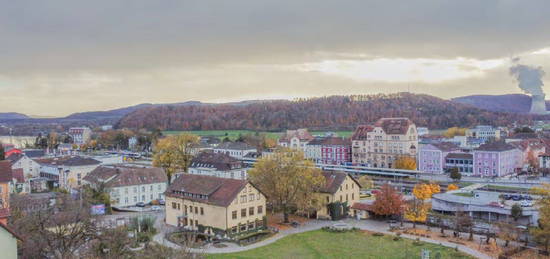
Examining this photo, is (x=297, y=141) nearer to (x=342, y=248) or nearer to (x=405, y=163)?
(x=405, y=163)

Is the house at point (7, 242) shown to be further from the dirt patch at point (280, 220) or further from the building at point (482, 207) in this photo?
the building at point (482, 207)

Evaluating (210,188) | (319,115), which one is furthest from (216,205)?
(319,115)

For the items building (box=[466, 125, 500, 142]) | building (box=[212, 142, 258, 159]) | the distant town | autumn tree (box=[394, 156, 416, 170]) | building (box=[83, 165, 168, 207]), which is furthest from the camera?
building (box=[466, 125, 500, 142])

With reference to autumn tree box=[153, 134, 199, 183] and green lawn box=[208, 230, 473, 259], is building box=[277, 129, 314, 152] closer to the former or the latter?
autumn tree box=[153, 134, 199, 183]

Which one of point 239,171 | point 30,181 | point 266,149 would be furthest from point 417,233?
point 266,149

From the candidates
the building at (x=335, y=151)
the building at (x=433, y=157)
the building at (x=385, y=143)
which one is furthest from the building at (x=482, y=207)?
the building at (x=335, y=151)

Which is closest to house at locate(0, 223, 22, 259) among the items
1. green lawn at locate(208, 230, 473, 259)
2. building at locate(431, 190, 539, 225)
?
green lawn at locate(208, 230, 473, 259)
